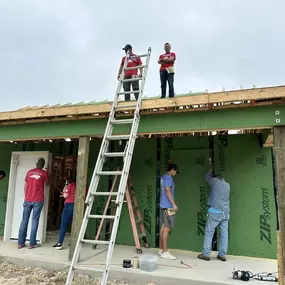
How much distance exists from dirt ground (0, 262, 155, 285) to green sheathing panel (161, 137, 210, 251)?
187cm

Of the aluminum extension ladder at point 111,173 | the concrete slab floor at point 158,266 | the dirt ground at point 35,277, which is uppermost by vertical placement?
the aluminum extension ladder at point 111,173

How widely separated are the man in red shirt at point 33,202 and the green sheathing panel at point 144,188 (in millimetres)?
1582

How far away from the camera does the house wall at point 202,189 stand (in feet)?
15.2

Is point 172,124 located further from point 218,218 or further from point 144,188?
point 144,188

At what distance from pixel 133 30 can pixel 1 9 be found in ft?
24.1

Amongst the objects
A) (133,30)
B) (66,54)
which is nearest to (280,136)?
(133,30)

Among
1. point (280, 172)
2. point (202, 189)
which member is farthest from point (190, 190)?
point (280, 172)

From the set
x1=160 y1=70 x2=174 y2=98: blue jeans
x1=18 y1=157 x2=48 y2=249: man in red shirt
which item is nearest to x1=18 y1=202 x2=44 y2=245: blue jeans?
x1=18 y1=157 x2=48 y2=249: man in red shirt

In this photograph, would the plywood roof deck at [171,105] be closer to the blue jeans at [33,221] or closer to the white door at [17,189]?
the white door at [17,189]

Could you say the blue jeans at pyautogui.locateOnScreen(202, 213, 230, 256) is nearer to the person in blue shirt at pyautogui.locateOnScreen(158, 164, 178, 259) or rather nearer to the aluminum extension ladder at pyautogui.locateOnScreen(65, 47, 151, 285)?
the person in blue shirt at pyautogui.locateOnScreen(158, 164, 178, 259)

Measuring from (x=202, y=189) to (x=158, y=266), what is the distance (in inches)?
70.3

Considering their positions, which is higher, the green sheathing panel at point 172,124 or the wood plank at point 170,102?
the wood plank at point 170,102

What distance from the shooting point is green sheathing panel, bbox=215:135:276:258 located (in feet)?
15.0

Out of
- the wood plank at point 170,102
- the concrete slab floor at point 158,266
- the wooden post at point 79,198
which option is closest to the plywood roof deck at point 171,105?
the wood plank at point 170,102
